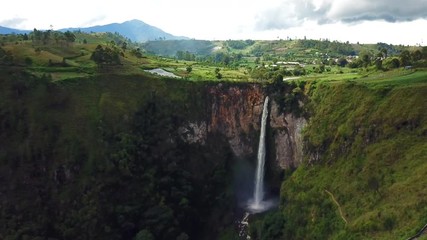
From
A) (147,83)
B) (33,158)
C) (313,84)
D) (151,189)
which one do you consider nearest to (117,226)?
(151,189)

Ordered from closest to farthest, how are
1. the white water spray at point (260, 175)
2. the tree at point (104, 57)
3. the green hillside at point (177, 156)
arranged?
the green hillside at point (177, 156) < the white water spray at point (260, 175) < the tree at point (104, 57)

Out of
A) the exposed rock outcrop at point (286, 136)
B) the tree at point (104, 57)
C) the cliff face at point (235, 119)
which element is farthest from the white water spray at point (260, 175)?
the tree at point (104, 57)

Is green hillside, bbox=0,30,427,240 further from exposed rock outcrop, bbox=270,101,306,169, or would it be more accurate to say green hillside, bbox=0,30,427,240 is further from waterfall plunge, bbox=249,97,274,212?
waterfall plunge, bbox=249,97,274,212

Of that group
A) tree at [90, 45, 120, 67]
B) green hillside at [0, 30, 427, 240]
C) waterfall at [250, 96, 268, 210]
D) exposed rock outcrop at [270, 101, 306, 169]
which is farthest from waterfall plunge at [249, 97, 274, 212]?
tree at [90, 45, 120, 67]

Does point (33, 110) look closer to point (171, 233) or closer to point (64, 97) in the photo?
point (64, 97)

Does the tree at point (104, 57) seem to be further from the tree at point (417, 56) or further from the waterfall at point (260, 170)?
the tree at point (417, 56)

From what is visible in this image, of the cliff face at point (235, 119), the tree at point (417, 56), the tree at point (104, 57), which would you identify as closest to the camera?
the cliff face at point (235, 119)

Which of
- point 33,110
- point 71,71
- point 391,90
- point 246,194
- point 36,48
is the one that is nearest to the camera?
point 391,90

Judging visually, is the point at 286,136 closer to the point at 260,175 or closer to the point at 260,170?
the point at 260,170
